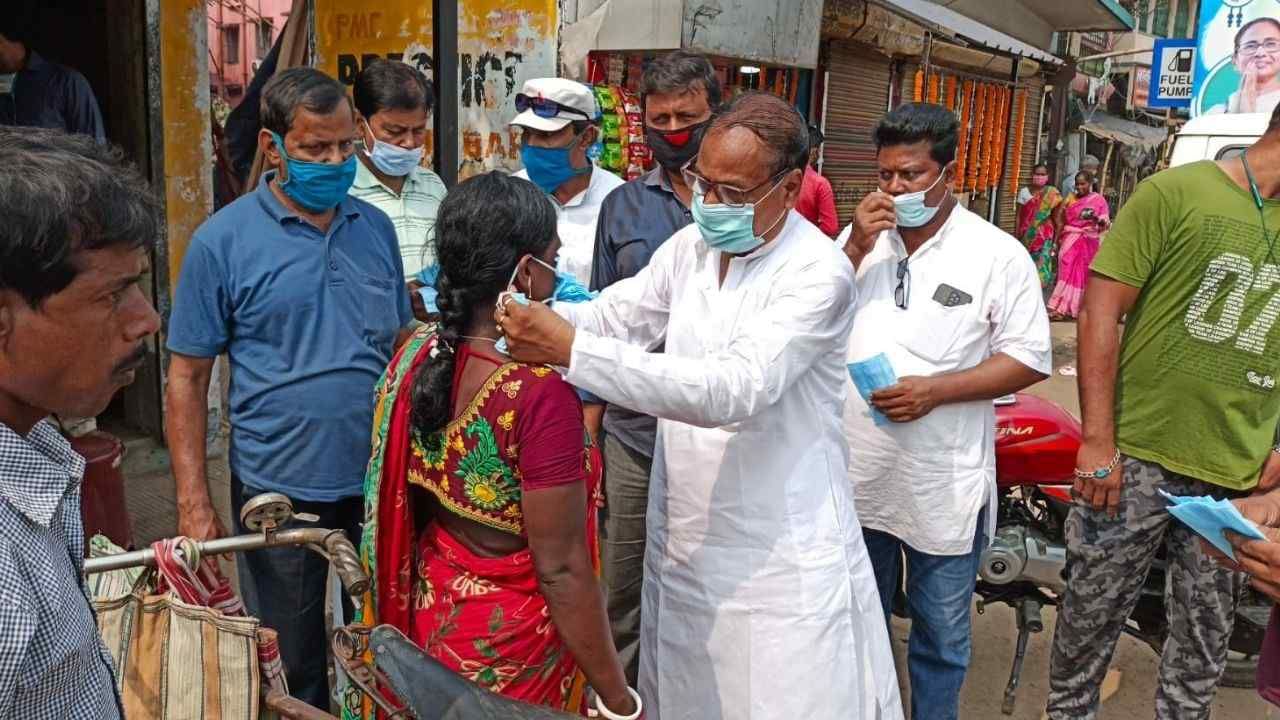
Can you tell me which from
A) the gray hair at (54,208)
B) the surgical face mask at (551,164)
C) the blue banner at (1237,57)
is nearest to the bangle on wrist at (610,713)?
the gray hair at (54,208)

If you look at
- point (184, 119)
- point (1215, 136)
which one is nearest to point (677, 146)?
point (184, 119)

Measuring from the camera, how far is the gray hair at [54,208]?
3.34 ft

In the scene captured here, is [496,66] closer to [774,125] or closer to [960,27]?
[774,125]

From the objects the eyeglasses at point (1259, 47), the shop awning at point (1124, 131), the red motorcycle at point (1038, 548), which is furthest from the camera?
the shop awning at point (1124, 131)

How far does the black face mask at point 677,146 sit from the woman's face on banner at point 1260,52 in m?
A: 6.33

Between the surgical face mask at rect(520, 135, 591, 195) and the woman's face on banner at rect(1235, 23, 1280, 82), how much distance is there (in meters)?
6.33

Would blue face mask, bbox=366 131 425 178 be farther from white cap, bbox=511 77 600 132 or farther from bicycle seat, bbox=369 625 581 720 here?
bicycle seat, bbox=369 625 581 720

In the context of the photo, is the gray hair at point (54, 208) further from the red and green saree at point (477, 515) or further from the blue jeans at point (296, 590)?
the blue jeans at point (296, 590)

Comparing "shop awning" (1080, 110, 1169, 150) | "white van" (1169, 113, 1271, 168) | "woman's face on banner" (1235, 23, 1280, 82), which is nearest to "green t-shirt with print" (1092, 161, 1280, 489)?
"white van" (1169, 113, 1271, 168)

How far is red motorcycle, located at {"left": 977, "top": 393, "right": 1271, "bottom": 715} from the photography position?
11.5 feet

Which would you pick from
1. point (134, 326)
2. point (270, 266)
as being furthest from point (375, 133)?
point (134, 326)

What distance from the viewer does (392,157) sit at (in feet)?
10.8

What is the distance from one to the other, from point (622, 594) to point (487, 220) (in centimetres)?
166

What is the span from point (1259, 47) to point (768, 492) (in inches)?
292
